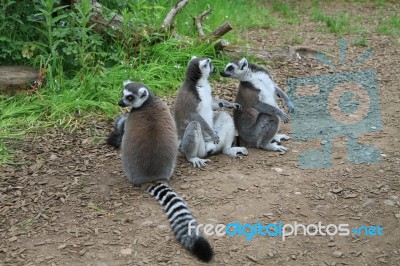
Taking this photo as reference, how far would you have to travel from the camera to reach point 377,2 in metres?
11.3

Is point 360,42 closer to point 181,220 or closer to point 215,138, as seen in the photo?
point 215,138

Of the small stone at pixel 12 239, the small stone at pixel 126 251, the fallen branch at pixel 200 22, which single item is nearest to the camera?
the small stone at pixel 126 251

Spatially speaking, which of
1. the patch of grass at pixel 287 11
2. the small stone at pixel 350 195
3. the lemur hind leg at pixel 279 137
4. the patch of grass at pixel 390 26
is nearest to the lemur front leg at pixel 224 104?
the lemur hind leg at pixel 279 137

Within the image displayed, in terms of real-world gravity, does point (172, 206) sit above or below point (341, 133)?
below

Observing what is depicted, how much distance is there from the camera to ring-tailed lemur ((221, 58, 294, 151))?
5281 mm

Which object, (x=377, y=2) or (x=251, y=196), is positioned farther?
(x=377, y=2)

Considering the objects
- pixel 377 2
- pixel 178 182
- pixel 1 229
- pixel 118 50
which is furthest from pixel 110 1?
pixel 377 2

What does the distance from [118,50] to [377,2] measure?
7.05 metres

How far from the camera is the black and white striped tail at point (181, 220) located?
140 inches

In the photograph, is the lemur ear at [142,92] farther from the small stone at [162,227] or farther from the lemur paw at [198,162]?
the small stone at [162,227]

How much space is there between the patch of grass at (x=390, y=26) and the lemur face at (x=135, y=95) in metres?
6.07

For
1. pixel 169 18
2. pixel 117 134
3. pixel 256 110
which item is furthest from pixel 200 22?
pixel 117 134

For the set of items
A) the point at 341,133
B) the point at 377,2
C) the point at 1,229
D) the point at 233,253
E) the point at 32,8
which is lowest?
the point at 1,229

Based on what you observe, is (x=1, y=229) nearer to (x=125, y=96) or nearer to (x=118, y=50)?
(x=125, y=96)
